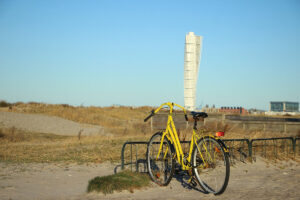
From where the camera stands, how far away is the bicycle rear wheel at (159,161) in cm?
724

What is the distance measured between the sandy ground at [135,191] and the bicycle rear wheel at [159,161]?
0.71 ft

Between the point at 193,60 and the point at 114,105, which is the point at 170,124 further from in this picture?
the point at 114,105

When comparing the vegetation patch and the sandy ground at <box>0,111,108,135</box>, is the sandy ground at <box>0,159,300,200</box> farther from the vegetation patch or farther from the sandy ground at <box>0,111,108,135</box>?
the sandy ground at <box>0,111,108,135</box>

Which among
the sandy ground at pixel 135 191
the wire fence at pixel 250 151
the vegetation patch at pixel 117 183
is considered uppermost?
the wire fence at pixel 250 151

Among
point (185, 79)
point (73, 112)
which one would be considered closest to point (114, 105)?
point (73, 112)

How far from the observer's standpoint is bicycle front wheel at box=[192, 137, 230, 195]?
6282mm

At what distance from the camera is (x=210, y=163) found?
21.6 ft

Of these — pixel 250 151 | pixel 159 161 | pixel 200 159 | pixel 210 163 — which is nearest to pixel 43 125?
pixel 250 151

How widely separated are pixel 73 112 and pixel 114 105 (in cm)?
1944

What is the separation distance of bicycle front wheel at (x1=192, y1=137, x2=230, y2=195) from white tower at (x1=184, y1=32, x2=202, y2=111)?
2919cm

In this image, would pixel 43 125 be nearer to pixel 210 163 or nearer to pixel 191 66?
pixel 191 66

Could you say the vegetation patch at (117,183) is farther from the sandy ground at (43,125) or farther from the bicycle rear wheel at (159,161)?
the sandy ground at (43,125)

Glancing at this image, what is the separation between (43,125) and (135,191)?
24656 millimetres

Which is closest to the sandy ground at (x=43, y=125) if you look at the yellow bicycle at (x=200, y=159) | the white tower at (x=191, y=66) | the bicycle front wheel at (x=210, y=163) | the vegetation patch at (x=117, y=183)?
the white tower at (x=191, y=66)
